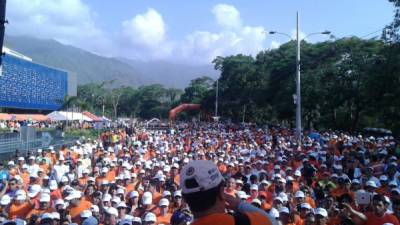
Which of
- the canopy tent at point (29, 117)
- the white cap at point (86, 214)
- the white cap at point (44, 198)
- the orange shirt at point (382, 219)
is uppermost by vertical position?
the canopy tent at point (29, 117)

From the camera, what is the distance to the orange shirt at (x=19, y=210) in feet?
25.4

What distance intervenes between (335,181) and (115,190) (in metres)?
4.34

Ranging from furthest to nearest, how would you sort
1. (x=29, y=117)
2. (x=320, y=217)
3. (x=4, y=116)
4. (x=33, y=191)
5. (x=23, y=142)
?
(x=29, y=117)
(x=4, y=116)
(x=23, y=142)
(x=33, y=191)
(x=320, y=217)

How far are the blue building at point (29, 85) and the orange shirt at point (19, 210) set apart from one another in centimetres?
4268

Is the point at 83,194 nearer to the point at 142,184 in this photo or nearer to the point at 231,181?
the point at 142,184

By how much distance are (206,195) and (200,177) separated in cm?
10

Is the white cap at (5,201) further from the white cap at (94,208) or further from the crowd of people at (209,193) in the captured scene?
the white cap at (94,208)

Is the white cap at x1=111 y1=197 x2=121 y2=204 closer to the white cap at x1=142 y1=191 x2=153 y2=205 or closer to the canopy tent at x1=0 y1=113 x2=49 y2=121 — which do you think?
the white cap at x1=142 y1=191 x2=153 y2=205

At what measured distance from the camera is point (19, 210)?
786cm

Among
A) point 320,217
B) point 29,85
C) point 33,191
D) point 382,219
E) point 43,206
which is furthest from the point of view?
point 29,85

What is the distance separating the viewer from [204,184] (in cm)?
210


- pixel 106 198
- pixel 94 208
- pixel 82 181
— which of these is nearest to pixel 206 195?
pixel 94 208

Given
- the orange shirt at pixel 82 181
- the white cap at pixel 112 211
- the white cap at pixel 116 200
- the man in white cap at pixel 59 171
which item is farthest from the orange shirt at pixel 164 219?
the man in white cap at pixel 59 171

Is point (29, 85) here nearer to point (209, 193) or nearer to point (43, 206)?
point (43, 206)
